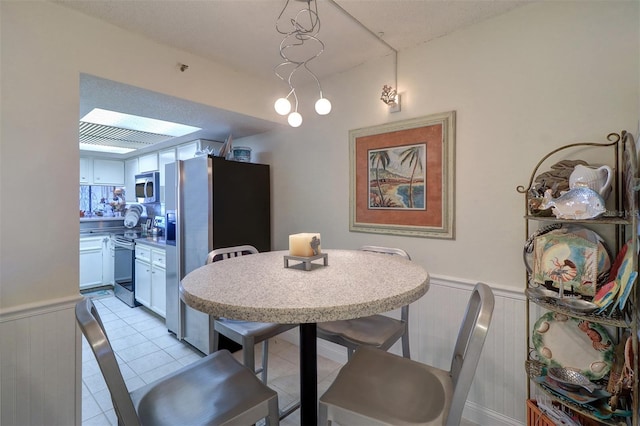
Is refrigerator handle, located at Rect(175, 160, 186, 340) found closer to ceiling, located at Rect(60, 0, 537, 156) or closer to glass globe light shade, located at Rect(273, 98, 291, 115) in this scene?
ceiling, located at Rect(60, 0, 537, 156)

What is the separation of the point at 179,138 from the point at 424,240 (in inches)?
125

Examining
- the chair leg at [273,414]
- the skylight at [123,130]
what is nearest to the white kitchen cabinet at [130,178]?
the skylight at [123,130]

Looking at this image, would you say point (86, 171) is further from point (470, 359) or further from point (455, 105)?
point (470, 359)

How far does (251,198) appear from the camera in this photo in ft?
9.46

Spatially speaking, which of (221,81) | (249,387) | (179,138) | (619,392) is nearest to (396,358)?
(249,387)

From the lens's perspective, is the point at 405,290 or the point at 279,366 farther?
the point at 279,366

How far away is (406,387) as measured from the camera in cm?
98

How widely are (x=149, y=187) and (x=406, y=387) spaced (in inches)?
175

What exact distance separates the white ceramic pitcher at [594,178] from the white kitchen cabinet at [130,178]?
545 cm

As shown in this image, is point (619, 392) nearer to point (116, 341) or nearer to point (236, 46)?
point (236, 46)

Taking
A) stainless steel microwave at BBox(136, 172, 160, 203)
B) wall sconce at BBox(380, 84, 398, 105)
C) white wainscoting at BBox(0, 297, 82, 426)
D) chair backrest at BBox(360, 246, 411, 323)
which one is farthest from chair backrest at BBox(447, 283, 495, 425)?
stainless steel microwave at BBox(136, 172, 160, 203)

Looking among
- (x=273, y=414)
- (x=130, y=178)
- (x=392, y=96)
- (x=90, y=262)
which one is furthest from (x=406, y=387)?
(x=130, y=178)

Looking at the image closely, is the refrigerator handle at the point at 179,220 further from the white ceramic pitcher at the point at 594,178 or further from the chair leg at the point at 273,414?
the white ceramic pitcher at the point at 594,178

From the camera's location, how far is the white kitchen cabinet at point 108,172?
5.02 meters
